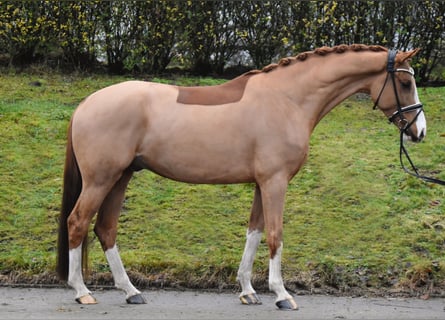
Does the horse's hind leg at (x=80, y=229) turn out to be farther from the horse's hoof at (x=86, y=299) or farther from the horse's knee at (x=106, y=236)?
the horse's knee at (x=106, y=236)

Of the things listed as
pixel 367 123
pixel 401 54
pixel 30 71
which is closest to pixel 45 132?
pixel 30 71

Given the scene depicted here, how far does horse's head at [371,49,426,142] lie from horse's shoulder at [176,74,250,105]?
1152 millimetres

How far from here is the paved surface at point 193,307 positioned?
658cm

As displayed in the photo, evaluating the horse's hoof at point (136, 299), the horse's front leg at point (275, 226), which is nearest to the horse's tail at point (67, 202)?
the horse's hoof at point (136, 299)

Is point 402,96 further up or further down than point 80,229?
further up

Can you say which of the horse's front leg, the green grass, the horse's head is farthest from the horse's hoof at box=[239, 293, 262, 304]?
the horse's head

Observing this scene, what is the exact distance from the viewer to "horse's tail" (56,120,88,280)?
23.1ft

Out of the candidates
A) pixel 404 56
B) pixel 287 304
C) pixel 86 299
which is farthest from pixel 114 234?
pixel 404 56

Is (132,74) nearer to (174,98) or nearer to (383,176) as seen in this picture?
(383,176)

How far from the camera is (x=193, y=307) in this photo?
6914 millimetres

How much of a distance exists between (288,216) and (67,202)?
2.67 m

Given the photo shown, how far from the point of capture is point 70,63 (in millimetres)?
12109

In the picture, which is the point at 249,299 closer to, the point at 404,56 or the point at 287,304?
the point at 287,304

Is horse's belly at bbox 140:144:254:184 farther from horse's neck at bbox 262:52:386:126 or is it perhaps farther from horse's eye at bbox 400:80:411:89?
horse's eye at bbox 400:80:411:89
